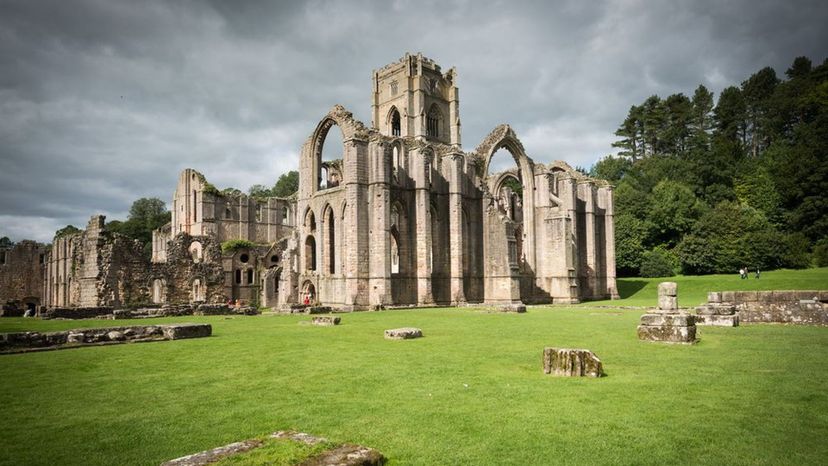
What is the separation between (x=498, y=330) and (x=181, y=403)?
9034 millimetres

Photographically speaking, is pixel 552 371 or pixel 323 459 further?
pixel 552 371

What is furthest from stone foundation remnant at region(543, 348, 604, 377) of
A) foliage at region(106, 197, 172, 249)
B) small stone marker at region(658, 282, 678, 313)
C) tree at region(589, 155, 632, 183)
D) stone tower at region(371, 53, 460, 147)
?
foliage at region(106, 197, 172, 249)

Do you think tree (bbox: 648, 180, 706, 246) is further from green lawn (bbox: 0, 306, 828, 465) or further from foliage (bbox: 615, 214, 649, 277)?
green lawn (bbox: 0, 306, 828, 465)

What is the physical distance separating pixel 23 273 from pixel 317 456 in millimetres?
50715

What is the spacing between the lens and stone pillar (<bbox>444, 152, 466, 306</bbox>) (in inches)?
1180

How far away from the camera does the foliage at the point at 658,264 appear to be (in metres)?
43.5

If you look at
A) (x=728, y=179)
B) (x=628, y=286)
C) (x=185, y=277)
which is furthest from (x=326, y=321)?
(x=728, y=179)

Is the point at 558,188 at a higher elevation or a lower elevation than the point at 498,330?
higher

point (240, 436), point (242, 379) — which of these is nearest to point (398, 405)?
point (240, 436)

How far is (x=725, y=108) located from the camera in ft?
198

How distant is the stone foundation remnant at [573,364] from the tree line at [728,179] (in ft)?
130

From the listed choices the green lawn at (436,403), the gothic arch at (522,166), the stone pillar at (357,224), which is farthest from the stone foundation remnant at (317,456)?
the gothic arch at (522,166)

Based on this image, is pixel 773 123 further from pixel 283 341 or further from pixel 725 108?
pixel 283 341

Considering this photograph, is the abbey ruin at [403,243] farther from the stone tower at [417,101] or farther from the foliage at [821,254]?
the stone tower at [417,101]
